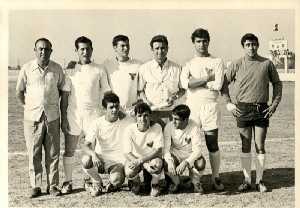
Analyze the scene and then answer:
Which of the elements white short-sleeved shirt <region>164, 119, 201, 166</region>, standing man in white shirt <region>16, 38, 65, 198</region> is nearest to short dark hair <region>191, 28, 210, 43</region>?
white short-sleeved shirt <region>164, 119, 201, 166</region>

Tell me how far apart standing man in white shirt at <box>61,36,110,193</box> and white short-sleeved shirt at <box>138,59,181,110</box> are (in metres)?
0.25

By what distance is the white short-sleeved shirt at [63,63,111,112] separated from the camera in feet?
9.42

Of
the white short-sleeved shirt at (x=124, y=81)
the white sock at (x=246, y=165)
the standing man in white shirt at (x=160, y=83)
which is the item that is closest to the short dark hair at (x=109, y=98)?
the white short-sleeved shirt at (x=124, y=81)

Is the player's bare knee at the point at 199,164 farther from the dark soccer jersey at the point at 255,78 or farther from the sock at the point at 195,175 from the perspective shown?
the dark soccer jersey at the point at 255,78

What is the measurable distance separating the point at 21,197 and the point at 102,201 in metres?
0.52

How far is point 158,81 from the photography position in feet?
9.54

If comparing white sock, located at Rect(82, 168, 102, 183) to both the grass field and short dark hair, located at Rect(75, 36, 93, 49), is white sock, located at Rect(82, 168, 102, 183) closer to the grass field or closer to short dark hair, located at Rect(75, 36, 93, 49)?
the grass field

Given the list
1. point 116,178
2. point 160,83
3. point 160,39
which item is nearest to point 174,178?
point 116,178

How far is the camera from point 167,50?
2.91 m

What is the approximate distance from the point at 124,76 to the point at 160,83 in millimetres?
235

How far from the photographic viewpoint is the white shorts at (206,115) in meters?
2.87

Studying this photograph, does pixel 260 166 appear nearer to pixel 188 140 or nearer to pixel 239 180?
pixel 239 180
